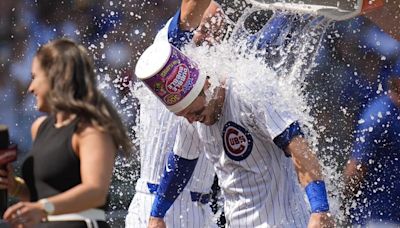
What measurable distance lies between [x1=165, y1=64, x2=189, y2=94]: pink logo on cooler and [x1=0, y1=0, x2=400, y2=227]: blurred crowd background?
7.51 ft

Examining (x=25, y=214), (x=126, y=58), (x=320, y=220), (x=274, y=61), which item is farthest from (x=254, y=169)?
(x=126, y=58)

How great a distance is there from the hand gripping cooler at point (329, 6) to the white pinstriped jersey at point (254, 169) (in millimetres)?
847

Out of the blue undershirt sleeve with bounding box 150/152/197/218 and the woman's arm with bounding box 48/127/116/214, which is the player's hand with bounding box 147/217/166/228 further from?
the woman's arm with bounding box 48/127/116/214

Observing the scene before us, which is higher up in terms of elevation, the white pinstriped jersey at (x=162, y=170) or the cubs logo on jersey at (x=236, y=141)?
the cubs logo on jersey at (x=236, y=141)

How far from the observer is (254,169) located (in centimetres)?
471

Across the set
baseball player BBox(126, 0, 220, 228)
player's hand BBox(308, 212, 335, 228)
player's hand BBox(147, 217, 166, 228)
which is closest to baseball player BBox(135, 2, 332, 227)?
player's hand BBox(308, 212, 335, 228)

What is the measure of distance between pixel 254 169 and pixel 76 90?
1.14 metres

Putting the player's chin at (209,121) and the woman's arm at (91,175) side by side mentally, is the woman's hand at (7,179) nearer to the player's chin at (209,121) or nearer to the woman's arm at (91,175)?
the woman's arm at (91,175)

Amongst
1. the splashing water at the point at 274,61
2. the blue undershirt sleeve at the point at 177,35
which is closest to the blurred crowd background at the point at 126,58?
the splashing water at the point at 274,61

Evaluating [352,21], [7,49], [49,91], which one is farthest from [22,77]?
[49,91]

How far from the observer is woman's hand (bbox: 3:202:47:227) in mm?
3535

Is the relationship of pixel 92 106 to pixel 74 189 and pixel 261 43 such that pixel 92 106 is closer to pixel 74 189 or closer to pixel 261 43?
pixel 74 189

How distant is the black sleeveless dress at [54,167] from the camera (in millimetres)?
3773

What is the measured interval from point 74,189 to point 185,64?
122 cm
